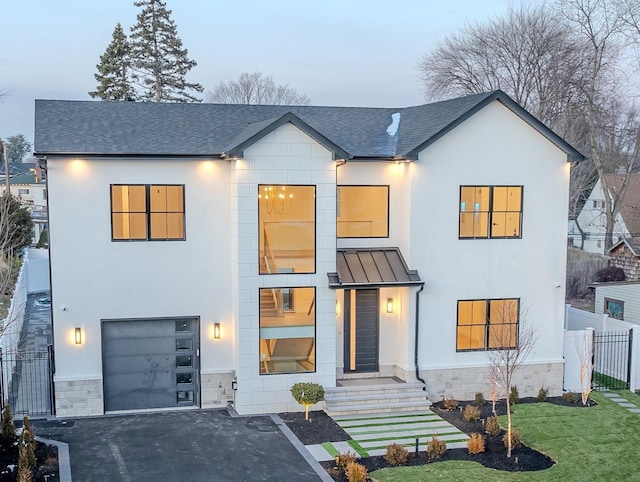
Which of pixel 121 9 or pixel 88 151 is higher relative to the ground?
pixel 121 9

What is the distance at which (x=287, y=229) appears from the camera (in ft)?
56.4

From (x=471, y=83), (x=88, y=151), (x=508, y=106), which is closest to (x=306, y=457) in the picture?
(x=88, y=151)

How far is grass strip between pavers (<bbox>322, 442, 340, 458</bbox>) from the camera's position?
1420cm

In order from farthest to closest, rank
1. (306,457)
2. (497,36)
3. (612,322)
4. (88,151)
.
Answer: (497,36)
(612,322)
(88,151)
(306,457)

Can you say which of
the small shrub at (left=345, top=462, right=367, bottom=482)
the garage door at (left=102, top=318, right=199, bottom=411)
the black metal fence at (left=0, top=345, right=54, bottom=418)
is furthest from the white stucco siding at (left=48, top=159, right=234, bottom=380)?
the small shrub at (left=345, top=462, right=367, bottom=482)

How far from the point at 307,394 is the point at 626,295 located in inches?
561

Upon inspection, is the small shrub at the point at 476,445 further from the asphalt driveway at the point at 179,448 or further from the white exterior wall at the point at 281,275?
the white exterior wall at the point at 281,275

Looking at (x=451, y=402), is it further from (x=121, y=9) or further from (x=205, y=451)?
(x=121, y=9)

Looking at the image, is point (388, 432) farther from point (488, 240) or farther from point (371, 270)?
point (488, 240)

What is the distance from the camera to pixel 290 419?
16.6 m

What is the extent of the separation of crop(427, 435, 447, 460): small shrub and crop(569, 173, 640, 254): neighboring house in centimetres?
3464

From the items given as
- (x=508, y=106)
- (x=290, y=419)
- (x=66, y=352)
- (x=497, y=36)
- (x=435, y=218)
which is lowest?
(x=290, y=419)

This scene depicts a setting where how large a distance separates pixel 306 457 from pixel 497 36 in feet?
123

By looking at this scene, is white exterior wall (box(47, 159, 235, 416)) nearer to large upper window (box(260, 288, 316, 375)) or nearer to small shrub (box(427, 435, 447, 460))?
large upper window (box(260, 288, 316, 375))
